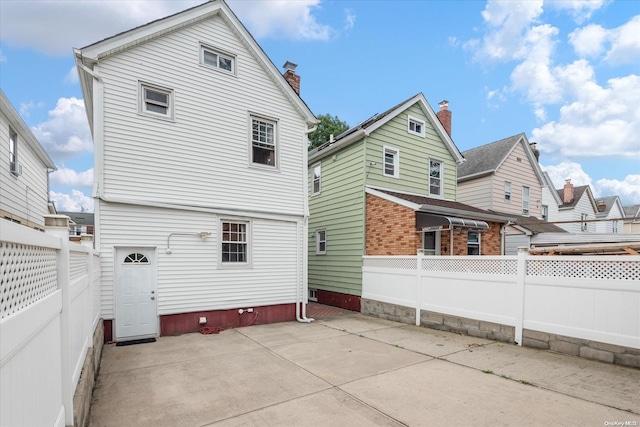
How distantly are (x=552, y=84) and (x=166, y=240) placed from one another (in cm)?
2113

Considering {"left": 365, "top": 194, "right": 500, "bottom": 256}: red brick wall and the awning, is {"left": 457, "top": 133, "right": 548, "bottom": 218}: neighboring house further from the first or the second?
the awning

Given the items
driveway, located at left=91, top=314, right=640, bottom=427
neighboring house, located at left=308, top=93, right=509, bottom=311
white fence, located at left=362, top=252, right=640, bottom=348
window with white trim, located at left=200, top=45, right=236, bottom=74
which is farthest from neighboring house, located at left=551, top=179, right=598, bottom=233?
window with white trim, located at left=200, top=45, right=236, bottom=74

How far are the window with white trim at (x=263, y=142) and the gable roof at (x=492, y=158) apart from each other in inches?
487

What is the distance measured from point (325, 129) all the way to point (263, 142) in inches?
752

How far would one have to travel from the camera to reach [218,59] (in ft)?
29.8

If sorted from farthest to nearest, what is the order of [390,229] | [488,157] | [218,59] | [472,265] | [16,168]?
[488,157] → [390,229] → [16,168] → [218,59] → [472,265]

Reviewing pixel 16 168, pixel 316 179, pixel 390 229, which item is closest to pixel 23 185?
pixel 16 168

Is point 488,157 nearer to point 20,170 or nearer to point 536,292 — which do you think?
point 536,292

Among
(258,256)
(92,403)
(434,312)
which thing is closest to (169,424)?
(92,403)

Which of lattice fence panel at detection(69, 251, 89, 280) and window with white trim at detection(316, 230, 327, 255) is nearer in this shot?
lattice fence panel at detection(69, 251, 89, 280)

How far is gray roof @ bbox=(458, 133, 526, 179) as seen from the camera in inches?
667

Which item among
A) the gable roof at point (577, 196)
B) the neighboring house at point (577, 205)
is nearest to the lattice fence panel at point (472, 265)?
the neighboring house at point (577, 205)

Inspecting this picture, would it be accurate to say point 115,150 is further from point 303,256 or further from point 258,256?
point 303,256

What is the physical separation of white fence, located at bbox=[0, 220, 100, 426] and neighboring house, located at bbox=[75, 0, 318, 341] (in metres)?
4.61
